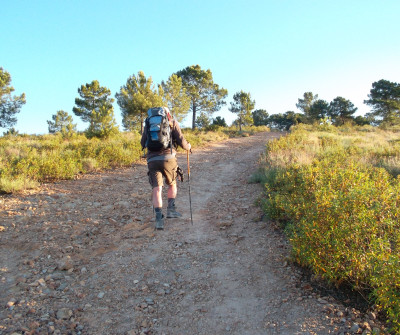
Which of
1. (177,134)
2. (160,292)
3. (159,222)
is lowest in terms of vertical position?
(160,292)

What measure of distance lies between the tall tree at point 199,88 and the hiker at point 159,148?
3045 centimetres

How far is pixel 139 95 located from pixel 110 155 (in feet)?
50.1

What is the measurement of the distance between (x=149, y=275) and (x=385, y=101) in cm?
4133

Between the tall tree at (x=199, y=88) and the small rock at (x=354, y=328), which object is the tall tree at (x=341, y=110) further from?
the small rock at (x=354, y=328)

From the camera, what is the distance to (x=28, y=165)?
24.3 ft

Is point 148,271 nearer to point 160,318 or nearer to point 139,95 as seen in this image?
point 160,318

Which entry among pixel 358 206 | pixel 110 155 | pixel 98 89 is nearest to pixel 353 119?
pixel 98 89

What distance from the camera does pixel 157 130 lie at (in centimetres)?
447

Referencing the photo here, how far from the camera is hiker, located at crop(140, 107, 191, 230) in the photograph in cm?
452

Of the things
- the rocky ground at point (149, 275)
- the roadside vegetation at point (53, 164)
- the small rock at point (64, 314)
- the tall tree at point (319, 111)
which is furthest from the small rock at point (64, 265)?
the tall tree at point (319, 111)

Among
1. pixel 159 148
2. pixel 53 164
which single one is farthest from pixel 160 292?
pixel 53 164

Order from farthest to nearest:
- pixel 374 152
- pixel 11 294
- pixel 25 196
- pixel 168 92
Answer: pixel 168 92 < pixel 374 152 < pixel 25 196 < pixel 11 294

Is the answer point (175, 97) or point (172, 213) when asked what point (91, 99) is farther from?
point (172, 213)

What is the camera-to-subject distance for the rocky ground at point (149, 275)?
2.54m
